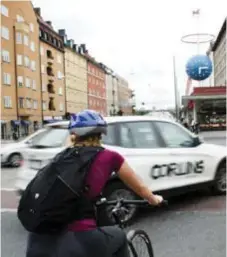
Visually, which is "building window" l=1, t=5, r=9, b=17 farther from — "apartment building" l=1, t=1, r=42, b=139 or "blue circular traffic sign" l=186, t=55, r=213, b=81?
"blue circular traffic sign" l=186, t=55, r=213, b=81

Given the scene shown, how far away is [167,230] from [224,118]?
142 feet

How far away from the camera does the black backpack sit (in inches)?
96.8

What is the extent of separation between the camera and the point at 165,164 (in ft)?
24.5

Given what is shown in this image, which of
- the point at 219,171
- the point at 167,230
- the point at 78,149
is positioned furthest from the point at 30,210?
the point at 219,171

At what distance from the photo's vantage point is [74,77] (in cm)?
8906

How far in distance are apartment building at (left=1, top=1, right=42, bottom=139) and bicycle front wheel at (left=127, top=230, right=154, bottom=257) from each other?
5255 centimetres

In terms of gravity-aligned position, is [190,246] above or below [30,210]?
below

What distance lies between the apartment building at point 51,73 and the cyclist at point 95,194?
68409mm

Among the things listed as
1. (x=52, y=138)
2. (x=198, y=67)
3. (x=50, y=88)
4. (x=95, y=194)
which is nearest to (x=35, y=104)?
(x=50, y=88)

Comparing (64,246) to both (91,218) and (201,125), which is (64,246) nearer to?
(91,218)

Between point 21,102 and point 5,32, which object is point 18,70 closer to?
point 21,102

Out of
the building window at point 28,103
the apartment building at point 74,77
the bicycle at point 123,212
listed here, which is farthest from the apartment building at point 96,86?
the bicycle at point 123,212

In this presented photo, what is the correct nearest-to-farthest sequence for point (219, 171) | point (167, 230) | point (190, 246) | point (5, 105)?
1. point (190, 246)
2. point (167, 230)
3. point (219, 171)
4. point (5, 105)

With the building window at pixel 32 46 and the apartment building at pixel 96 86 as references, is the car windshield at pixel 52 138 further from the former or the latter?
the apartment building at pixel 96 86
